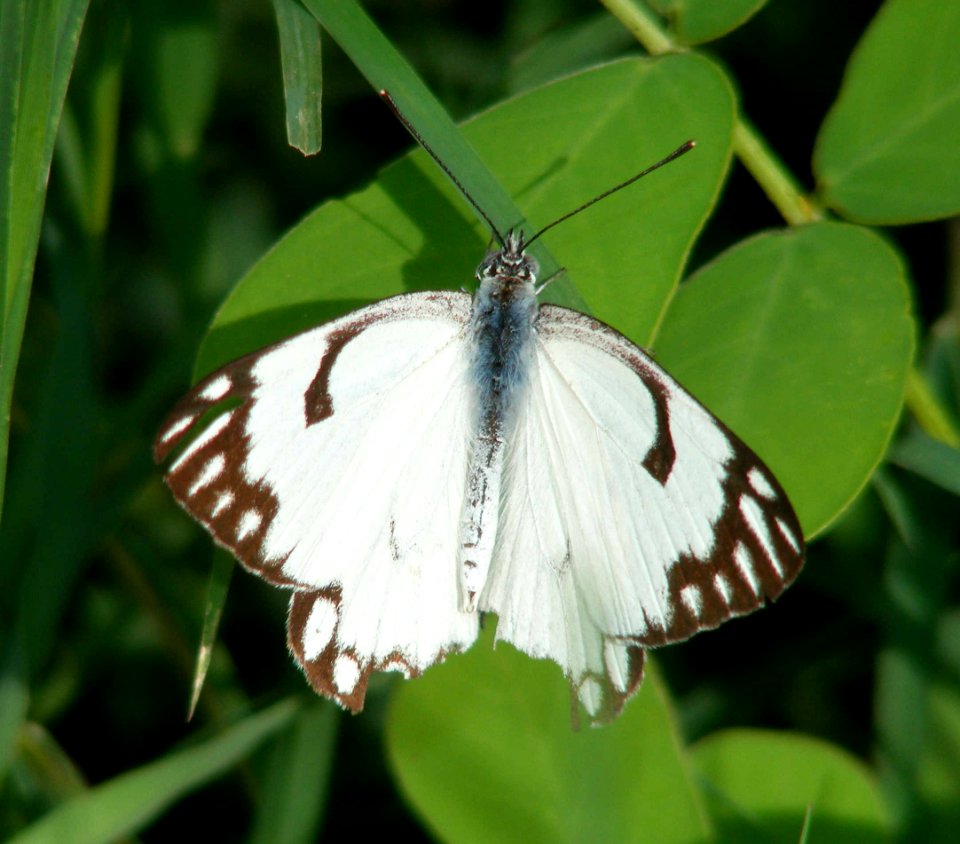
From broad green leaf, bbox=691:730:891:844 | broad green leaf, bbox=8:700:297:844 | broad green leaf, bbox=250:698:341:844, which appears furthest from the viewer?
broad green leaf, bbox=250:698:341:844

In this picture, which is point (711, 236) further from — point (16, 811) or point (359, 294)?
point (16, 811)

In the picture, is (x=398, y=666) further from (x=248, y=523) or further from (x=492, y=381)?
(x=492, y=381)

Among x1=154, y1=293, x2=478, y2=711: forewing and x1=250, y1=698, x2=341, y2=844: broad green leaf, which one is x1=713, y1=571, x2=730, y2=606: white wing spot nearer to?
x1=154, y1=293, x2=478, y2=711: forewing

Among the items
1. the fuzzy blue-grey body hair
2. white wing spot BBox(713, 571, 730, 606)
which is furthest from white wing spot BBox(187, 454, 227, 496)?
white wing spot BBox(713, 571, 730, 606)

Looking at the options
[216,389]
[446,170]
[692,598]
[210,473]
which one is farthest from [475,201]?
[692,598]

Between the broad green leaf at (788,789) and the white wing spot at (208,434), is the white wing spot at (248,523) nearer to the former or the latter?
the white wing spot at (208,434)

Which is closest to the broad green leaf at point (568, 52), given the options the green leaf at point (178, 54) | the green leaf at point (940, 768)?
the green leaf at point (178, 54)
